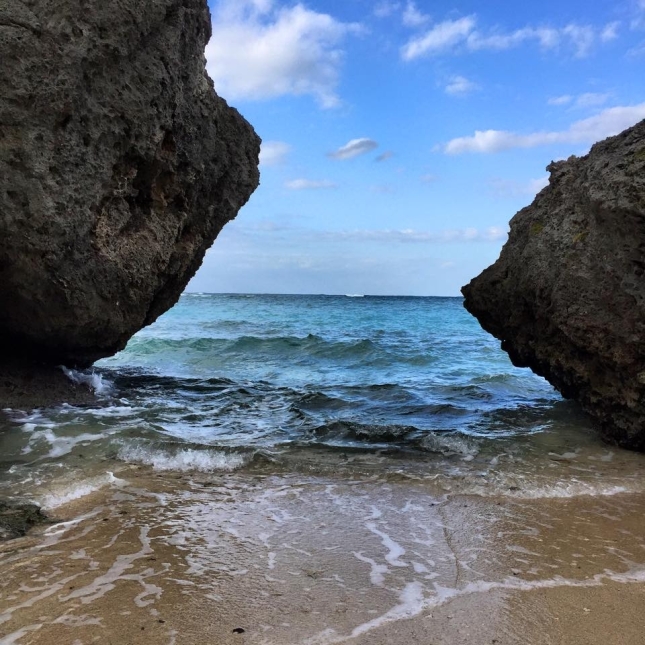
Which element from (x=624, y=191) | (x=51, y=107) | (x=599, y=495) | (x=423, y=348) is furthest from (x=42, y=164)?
(x=423, y=348)

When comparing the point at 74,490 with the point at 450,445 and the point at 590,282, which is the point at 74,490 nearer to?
the point at 450,445

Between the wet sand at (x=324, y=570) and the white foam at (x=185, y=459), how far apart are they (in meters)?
0.72

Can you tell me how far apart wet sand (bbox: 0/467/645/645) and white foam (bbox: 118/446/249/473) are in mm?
718

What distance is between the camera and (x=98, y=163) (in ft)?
22.1

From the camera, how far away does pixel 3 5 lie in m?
5.97

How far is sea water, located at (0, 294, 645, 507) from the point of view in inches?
213

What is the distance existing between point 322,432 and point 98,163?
4372 millimetres

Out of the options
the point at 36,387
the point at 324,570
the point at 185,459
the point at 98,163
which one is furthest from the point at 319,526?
the point at 36,387

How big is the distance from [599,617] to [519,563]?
2.22 feet

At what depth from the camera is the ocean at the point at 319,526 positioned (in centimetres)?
288

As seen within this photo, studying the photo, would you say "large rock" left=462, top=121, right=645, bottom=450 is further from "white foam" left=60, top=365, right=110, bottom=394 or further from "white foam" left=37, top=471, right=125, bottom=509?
"white foam" left=60, top=365, right=110, bottom=394

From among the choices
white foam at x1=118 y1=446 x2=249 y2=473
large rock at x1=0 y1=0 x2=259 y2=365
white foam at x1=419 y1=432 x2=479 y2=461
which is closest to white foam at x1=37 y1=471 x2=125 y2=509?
white foam at x1=118 y1=446 x2=249 y2=473

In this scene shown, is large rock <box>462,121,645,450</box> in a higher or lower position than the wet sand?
higher

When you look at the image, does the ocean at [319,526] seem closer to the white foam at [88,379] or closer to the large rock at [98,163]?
the white foam at [88,379]
